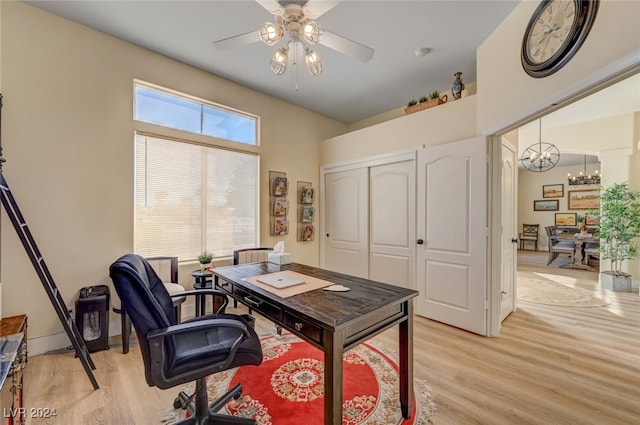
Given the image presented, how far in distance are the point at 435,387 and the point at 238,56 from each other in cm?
378

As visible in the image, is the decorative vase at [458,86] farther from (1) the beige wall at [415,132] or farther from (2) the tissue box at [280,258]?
(2) the tissue box at [280,258]

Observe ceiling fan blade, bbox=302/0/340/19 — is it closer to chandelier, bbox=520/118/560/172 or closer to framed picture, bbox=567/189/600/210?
chandelier, bbox=520/118/560/172

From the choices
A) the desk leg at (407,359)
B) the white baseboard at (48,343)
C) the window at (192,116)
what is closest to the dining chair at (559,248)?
the desk leg at (407,359)

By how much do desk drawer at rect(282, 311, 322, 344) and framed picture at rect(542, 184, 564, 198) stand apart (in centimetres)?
1116

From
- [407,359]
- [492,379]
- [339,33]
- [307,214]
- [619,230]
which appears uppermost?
[339,33]

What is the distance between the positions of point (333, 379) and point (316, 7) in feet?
6.97

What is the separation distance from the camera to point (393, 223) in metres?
3.63

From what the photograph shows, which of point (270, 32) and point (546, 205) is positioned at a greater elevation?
point (270, 32)

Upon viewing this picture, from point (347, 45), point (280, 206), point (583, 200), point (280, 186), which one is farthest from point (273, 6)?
Answer: point (583, 200)

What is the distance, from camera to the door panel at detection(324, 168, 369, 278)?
402 cm

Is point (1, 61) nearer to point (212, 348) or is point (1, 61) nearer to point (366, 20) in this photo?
point (212, 348)

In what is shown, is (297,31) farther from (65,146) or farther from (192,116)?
(65,146)

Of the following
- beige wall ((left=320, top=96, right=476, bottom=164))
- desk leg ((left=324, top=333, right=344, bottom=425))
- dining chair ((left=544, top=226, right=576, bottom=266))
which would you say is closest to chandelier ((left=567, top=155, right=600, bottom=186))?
dining chair ((left=544, top=226, right=576, bottom=266))

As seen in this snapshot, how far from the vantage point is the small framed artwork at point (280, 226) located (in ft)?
13.2
